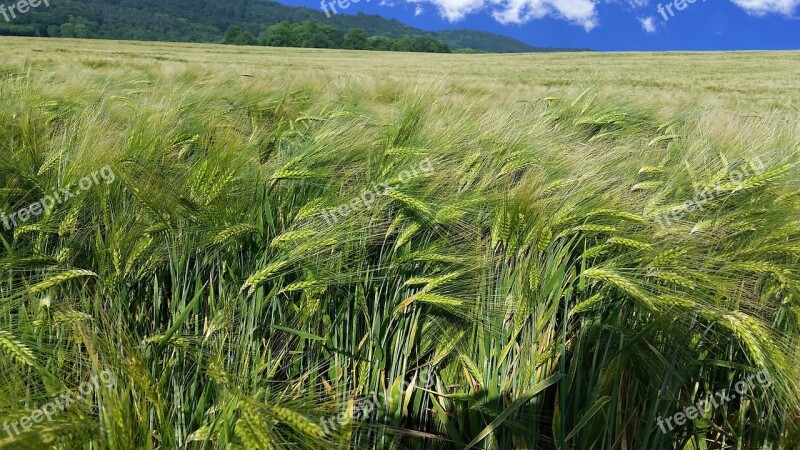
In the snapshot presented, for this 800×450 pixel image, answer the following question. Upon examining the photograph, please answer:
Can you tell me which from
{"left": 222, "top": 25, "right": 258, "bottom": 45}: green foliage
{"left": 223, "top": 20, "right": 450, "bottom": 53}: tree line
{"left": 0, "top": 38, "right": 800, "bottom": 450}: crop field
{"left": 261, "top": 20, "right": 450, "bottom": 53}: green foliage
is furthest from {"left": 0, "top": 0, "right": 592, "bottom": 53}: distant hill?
{"left": 0, "top": 38, "right": 800, "bottom": 450}: crop field

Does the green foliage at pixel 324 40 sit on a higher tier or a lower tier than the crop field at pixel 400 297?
higher

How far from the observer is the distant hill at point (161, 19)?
58.0 m

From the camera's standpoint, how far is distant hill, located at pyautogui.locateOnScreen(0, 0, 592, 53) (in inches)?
2282

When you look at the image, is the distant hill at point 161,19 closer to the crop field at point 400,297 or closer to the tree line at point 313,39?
the tree line at point 313,39

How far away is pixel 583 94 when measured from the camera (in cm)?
416

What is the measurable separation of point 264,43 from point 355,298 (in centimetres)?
7029

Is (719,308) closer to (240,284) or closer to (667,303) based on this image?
(667,303)

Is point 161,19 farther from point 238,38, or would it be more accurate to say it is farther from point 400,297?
point 400,297

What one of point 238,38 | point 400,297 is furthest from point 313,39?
point 400,297

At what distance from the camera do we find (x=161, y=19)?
83.7m

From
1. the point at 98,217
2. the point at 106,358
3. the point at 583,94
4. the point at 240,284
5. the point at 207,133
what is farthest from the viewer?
the point at 583,94

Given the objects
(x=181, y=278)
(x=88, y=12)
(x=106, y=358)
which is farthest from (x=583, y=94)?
(x=88, y=12)

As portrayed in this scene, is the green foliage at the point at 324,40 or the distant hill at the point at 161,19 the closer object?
the distant hill at the point at 161,19

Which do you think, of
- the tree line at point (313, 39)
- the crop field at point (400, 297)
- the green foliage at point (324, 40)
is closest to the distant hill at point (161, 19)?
the tree line at point (313, 39)
